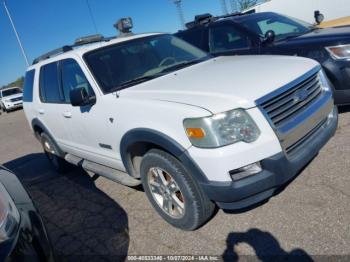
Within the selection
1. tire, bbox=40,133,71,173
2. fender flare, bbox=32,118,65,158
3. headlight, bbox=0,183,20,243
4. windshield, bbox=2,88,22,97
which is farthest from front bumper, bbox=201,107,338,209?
windshield, bbox=2,88,22,97

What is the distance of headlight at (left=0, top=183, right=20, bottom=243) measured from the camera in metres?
1.93

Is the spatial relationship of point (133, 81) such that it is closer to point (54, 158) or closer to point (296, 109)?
point (296, 109)

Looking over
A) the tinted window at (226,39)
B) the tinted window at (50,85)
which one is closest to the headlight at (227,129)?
the tinted window at (50,85)

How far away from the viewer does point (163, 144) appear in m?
2.88

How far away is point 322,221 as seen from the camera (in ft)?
9.39

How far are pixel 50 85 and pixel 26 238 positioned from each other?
132 inches

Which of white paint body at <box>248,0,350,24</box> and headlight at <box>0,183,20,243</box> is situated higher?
headlight at <box>0,183,20,243</box>

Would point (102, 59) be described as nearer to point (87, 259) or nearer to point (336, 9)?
point (87, 259)

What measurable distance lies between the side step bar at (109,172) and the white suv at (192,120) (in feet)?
0.05

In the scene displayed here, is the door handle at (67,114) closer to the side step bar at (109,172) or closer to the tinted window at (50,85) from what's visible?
the tinted window at (50,85)

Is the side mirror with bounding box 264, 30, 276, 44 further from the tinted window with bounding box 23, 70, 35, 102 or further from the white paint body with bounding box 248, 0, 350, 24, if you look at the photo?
the white paint body with bounding box 248, 0, 350, 24

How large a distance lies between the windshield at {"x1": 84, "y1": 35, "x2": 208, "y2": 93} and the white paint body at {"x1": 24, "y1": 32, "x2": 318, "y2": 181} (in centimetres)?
13

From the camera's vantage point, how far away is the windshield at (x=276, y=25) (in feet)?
19.0

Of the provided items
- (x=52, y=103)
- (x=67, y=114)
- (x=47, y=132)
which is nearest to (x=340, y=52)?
(x=67, y=114)
